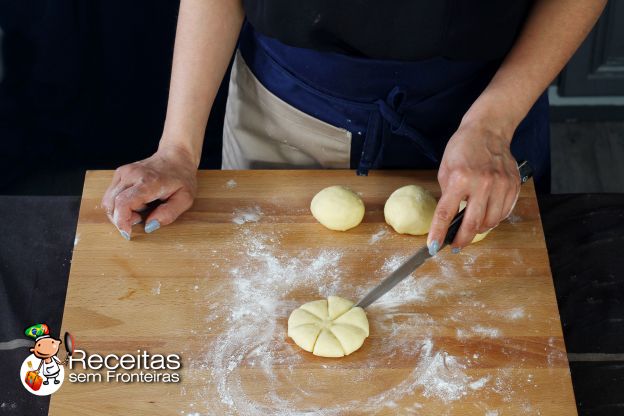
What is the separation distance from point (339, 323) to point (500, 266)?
1.32 ft

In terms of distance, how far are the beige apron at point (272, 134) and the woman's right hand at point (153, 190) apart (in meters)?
0.26

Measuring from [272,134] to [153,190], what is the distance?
0.41m

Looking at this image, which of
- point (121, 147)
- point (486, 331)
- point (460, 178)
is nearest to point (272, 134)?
point (460, 178)

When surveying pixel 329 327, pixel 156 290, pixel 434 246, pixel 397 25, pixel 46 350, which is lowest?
pixel 46 350

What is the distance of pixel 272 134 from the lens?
6.13ft

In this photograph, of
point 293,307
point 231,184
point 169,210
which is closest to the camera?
point 293,307

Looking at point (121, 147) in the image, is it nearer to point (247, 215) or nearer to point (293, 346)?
point (247, 215)

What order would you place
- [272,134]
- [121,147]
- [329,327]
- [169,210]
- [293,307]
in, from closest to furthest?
[329,327]
[293,307]
[169,210]
[272,134]
[121,147]

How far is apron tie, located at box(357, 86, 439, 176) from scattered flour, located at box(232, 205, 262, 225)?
0.90 feet

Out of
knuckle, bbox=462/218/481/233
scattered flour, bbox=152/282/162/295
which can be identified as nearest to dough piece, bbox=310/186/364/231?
knuckle, bbox=462/218/481/233

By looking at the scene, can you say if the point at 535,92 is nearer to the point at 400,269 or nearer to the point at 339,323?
the point at 400,269

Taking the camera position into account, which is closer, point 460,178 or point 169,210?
point 460,178

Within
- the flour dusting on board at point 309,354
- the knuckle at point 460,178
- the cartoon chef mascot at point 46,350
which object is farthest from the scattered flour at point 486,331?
the cartoon chef mascot at point 46,350

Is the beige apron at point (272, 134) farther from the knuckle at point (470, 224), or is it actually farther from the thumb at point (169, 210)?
the knuckle at point (470, 224)
